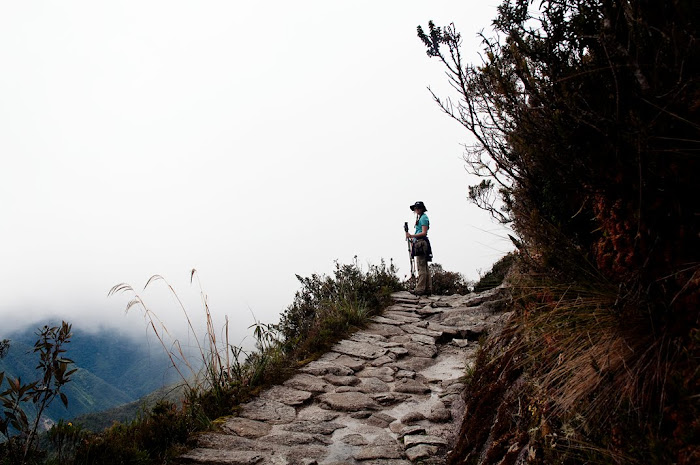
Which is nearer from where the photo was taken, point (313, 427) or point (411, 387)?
point (313, 427)

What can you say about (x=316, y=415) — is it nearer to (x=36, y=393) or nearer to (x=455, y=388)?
(x=455, y=388)

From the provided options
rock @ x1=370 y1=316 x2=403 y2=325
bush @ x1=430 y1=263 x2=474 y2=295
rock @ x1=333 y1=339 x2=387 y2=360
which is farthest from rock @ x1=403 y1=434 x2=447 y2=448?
bush @ x1=430 y1=263 x2=474 y2=295

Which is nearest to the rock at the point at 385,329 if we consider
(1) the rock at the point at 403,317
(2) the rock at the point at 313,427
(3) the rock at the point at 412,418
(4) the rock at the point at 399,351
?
(1) the rock at the point at 403,317

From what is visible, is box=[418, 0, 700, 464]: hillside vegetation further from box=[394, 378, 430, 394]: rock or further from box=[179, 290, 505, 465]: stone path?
box=[394, 378, 430, 394]: rock

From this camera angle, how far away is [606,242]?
7.32 ft

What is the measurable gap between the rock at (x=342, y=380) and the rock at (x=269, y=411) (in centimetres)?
89

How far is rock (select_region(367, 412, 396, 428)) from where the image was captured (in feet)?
13.6

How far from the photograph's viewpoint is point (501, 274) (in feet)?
36.4

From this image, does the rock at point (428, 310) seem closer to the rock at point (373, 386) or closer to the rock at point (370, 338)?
the rock at point (370, 338)

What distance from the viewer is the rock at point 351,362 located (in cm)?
583

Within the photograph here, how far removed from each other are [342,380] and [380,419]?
115 cm

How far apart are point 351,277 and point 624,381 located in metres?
8.08

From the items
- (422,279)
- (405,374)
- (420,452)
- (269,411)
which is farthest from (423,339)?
(422,279)

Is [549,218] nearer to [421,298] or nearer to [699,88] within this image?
[699,88]
